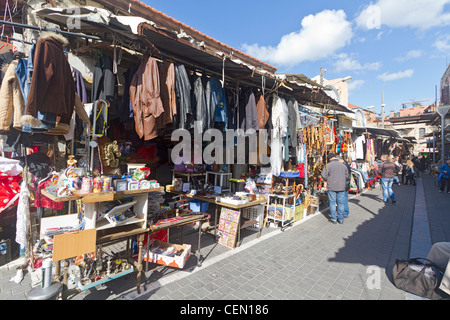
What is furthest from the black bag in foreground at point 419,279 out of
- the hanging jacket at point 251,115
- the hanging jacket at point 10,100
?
the hanging jacket at point 10,100

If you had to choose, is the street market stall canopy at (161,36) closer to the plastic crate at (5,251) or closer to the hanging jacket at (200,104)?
the hanging jacket at (200,104)

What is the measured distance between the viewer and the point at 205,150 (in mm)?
5500

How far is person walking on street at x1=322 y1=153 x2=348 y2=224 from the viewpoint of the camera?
652 cm

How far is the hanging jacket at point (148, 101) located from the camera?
3.06 meters

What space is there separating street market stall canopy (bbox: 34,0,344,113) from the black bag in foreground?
13.4ft

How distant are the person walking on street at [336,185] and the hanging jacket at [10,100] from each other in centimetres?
711

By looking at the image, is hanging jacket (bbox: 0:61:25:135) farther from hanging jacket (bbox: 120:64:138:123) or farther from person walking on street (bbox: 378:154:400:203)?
person walking on street (bbox: 378:154:400:203)

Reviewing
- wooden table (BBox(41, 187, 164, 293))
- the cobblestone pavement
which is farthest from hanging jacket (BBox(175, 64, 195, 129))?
the cobblestone pavement

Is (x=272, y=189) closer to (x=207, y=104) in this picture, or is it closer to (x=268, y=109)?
(x=268, y=109)

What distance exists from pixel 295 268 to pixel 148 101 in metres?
3.73

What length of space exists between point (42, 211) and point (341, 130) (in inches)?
413

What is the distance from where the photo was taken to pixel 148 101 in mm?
3082

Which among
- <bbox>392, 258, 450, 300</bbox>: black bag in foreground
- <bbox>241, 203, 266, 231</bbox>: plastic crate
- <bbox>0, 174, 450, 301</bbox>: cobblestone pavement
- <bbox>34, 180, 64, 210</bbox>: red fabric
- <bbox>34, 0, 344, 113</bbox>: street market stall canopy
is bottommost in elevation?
A: <bbox>0, 174, 450, 301</bbox>: cobblestone pavement
